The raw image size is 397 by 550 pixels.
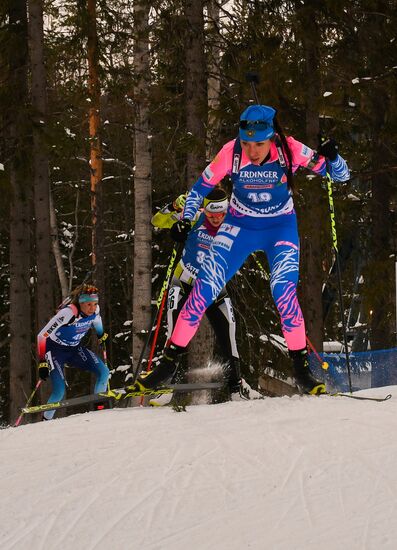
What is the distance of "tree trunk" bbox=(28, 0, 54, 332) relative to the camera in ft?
Result: 40.3

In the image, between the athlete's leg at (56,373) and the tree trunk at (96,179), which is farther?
the tree trunk at (96,179)

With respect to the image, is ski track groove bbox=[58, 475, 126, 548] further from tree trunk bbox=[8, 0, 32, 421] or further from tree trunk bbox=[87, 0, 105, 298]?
tree trunk bbox=[87, 0, 105, 298]

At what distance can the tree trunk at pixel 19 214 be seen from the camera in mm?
12531

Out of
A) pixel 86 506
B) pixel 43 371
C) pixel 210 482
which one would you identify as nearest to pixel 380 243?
pixel 43 371

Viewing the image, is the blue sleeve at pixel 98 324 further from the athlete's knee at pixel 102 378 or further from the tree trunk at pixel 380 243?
the tree trunk at pixel 380 243

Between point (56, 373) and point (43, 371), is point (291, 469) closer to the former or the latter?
point (43, 371)

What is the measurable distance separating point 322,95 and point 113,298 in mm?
16840

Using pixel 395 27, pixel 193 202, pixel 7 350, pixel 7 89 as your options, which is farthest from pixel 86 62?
pixel 7 350

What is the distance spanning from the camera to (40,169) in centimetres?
1251

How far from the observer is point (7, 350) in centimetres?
2475

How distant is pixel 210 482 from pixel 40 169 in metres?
9.21

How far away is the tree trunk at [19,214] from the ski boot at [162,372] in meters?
6.81

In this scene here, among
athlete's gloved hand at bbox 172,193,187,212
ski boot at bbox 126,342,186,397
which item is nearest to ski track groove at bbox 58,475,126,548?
ski boot at bbox 126,342,186,397

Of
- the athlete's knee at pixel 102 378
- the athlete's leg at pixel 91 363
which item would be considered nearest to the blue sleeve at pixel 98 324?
the athlete's leg at pixel 91 363
